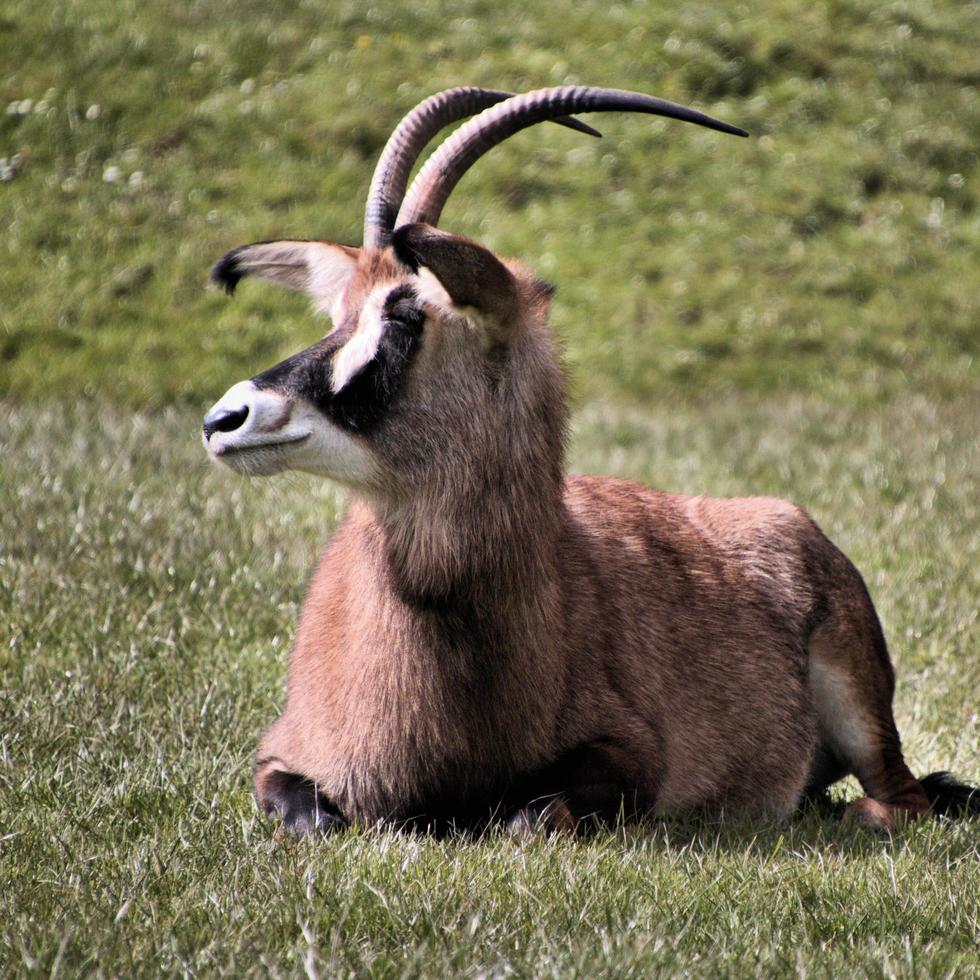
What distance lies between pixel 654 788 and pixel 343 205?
43.5 feet

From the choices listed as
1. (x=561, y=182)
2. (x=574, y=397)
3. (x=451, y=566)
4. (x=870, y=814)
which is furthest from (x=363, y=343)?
(x=561, y=182)

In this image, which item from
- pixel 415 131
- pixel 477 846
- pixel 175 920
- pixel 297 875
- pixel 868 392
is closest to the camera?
pixel 175 920

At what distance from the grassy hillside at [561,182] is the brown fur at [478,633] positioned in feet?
31.9

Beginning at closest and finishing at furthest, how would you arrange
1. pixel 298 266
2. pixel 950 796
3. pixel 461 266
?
pixel 461 266
pixel 298 266
pixel 950 796

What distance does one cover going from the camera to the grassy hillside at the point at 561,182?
50.4 feet

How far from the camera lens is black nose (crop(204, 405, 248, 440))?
4082 millimetres

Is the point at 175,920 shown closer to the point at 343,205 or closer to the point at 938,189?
the point at 343,205

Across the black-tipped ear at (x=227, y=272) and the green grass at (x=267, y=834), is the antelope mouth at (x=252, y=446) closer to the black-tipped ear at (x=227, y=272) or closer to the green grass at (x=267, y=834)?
the black-tipped ear at (x=227, y=272)

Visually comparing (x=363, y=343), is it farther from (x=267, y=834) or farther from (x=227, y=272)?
(x=267, y=834)

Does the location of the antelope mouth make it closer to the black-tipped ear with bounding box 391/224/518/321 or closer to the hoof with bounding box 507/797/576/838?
the black-tipped ear with bounding box 391/224/518/321

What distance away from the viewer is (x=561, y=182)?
1777 centimetres

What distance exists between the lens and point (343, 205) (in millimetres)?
17172

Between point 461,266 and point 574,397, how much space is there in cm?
135

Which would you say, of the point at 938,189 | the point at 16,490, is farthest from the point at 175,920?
the point at 938,189
